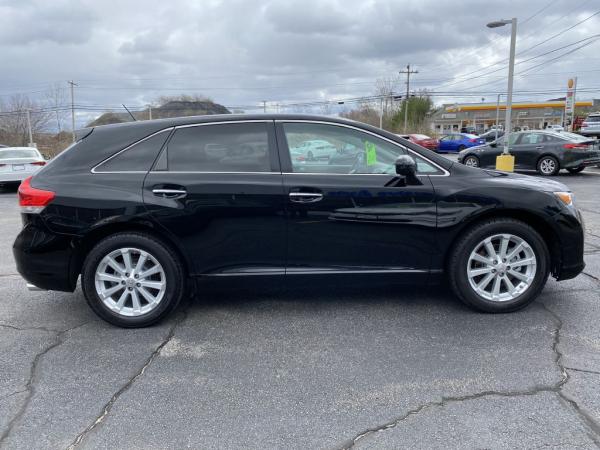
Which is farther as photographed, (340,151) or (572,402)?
(340,151)

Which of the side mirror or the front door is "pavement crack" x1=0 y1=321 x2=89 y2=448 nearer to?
the front door

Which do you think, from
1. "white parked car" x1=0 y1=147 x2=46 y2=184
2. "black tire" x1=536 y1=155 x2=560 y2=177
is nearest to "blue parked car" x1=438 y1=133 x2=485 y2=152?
"black tire" x1=536 y1=155 x2=560 y2=177

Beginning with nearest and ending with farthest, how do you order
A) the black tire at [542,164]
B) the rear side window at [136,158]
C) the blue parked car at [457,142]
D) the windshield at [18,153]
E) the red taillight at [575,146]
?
the rear side window at [136,158] < the windshield at [18,153] < the red taillight at [575,146] < the black tire at [542,164] < the blue parked car at [457,142]

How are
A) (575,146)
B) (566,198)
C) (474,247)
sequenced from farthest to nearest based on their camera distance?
(575,146)
(566,198)
(474,247)

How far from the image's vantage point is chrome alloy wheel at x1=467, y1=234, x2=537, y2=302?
3914 mm

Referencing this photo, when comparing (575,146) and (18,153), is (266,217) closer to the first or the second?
(18,153)

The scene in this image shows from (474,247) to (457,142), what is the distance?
31847 millimetres

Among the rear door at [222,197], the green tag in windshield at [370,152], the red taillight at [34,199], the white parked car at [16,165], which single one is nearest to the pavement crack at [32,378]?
the red taillight at [34,199]

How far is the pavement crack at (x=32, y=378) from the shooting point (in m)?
2.57

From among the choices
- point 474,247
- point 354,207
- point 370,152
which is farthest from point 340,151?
point 474,247

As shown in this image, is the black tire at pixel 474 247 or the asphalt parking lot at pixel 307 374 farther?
the black tire at pixel 474 247

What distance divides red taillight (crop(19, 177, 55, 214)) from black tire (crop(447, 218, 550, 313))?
3200 mm

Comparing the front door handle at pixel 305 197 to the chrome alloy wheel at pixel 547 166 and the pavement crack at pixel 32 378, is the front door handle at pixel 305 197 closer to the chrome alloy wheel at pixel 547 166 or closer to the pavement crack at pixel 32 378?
the pavement crack at pixel 32 378

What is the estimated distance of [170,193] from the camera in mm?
3709
